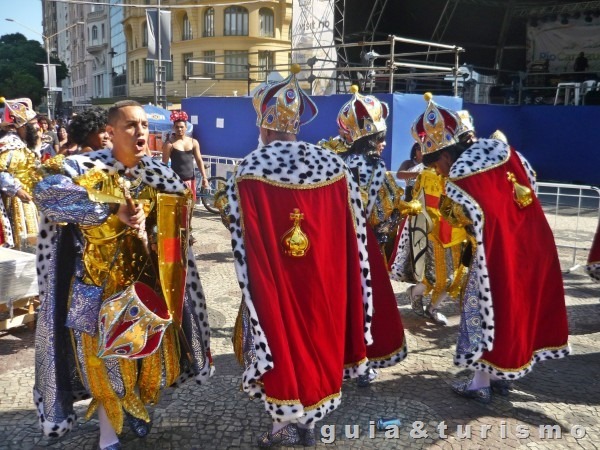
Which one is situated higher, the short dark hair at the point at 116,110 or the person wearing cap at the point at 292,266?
the short dark hair at the point at 116,110

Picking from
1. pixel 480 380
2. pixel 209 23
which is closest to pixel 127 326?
pixel 480 380

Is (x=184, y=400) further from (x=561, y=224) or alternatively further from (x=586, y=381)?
(x=561, y=224)

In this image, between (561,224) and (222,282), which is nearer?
(222,282)

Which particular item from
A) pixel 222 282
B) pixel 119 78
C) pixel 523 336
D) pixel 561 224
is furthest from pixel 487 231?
pixel 119 78

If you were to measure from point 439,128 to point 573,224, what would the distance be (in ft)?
20.4

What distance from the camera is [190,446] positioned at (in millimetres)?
3246

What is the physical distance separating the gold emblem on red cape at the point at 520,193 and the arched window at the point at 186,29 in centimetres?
3945

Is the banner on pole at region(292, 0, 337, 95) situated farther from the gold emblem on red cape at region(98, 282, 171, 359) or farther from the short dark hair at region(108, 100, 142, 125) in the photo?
the gold emblem on red cape at region(98, 282, 171, 359)

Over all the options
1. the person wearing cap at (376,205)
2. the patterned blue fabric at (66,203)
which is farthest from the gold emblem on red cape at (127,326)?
the person wearing cap at (376,205)

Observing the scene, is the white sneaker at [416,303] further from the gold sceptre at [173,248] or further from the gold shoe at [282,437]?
the gold sceptre at [173,248]

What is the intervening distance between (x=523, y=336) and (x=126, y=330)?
7.82 feet

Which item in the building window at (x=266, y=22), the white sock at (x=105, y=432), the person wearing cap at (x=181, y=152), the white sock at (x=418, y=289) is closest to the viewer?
the white sock at (x=105, y=432)

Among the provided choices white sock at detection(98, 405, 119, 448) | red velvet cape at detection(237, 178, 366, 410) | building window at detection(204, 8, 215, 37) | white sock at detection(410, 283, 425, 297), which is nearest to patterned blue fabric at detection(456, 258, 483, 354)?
red velvet cape at detection(237, 178, 366, 410)

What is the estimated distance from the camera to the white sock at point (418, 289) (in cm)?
529
